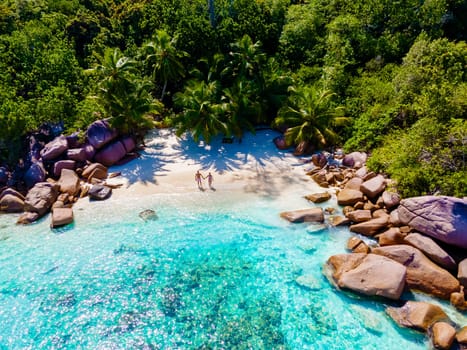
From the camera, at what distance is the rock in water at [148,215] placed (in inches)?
912

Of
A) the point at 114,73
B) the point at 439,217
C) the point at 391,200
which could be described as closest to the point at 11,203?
the point at 114,73

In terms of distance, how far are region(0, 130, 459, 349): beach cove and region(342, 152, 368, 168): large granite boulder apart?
3580 millimetres

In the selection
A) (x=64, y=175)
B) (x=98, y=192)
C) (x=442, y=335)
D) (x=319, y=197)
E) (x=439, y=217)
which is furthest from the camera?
(x=64, y=175)

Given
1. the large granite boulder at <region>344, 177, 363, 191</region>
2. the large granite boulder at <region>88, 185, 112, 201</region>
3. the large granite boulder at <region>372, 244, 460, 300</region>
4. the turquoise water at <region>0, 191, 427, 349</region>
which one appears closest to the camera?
the turquoise water at <region>0, 191, 427, 349</region>

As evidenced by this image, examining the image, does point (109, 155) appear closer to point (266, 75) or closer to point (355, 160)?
point (266, 75)

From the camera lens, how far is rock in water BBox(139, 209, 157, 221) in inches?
912

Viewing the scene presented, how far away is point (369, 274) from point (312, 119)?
50.2 ft

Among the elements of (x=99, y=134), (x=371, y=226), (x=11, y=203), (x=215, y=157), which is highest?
(x=99, y=134)

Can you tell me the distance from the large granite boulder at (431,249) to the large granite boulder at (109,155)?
2266 centimetres

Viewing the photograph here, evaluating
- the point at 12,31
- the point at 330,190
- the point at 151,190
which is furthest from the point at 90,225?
the point at 12,31

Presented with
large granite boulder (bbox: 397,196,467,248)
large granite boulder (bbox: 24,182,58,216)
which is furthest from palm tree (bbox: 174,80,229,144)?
large granite boulder (bbox: 397,196,467,248)

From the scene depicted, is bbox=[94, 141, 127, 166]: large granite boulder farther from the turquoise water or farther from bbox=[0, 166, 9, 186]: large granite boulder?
bbox=[0, 166, 9, 186]: large granite boulder

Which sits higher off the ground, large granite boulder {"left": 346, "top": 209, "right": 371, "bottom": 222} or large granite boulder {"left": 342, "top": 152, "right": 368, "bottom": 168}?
large granite boulder {"left": 342, "top": 152, "right": 368, "bottom": 168}

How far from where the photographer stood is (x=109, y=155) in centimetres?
2875
